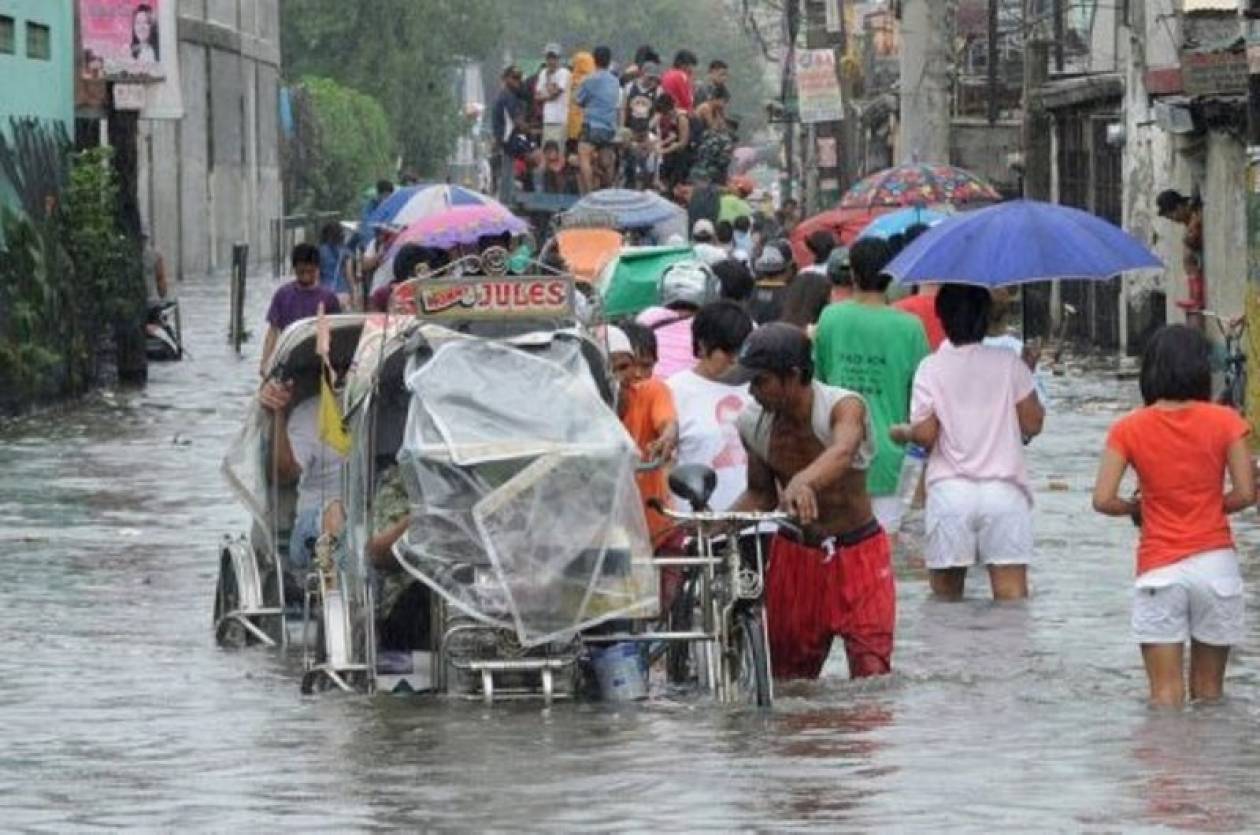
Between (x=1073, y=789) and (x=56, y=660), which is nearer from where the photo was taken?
(x=1073, y=789)

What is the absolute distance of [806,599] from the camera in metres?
13.4

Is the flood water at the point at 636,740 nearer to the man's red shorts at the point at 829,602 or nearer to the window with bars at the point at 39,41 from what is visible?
the man's red shorts at the point at 829,602

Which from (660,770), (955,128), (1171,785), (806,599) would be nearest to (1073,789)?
(1171,785)

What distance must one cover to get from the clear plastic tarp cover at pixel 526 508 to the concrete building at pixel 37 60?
18.0 m

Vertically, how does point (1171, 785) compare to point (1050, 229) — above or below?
below

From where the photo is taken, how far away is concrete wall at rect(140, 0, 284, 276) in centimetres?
6138

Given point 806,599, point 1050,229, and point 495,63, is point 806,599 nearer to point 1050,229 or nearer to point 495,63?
point 1050,229

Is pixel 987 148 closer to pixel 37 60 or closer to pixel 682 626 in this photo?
pixel 37 60

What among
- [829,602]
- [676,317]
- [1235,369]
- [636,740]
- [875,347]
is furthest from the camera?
[1235,369]

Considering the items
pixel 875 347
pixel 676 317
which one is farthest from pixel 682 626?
pixel 875 347

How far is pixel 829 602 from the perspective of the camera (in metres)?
13.4

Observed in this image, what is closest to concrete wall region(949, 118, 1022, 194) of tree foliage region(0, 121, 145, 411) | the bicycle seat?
tree foliage region(0, 121, 145, 411)

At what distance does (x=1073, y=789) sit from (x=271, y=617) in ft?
18.4

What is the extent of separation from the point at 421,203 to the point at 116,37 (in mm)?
4578
